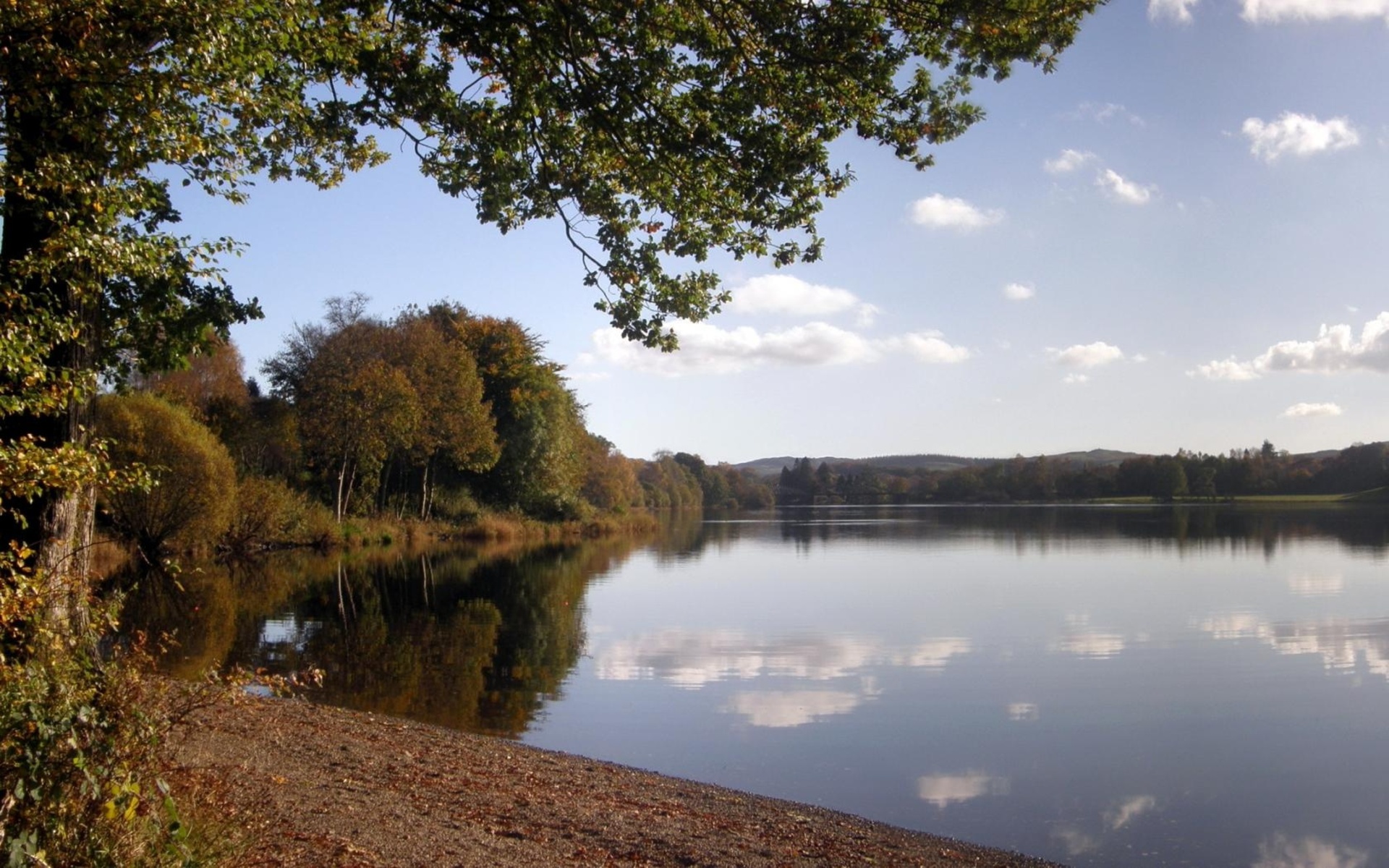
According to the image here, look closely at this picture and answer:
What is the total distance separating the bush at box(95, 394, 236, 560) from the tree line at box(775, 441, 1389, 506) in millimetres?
95271

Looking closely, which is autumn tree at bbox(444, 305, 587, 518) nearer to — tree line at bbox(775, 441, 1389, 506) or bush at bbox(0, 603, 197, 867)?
bush at bbox(0, 603, 197, 867)

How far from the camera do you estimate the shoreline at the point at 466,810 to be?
5.62m

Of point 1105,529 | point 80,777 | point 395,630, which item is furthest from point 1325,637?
point 1105,529

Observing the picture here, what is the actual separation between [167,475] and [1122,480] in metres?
106

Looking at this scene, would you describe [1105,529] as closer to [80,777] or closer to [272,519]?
A: [272,519]

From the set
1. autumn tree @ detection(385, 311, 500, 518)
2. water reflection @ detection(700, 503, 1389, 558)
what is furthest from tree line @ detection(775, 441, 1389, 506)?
autumn tree @ detection(385, 311, 500, 518)

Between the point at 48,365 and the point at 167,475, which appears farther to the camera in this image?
the point at 167,475

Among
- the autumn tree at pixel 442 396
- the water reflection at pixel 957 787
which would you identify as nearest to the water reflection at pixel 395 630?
the water reflection at pixel 957 787

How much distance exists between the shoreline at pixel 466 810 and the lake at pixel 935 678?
3.64 feet

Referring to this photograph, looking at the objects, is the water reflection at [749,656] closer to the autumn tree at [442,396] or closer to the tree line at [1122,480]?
the autumn tree at [442,396]

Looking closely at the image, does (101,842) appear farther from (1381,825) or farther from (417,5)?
(1381,825)

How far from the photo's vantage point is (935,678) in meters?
14.4

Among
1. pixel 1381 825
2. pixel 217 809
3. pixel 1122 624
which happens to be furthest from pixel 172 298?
pixel 1122 624

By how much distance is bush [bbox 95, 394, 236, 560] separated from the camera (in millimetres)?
28094
